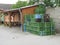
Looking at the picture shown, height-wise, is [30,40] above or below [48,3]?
below

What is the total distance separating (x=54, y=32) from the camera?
50.9 ft

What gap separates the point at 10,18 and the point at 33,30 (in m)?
8.04

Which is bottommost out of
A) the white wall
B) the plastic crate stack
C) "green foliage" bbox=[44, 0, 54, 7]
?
the plastic crate stack

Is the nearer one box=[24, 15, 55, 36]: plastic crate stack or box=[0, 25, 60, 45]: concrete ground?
box=[0, 25, 60, 45]: concrete ground

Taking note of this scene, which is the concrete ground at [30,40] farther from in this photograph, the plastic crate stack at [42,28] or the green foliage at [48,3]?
the green foliage at [48,3]

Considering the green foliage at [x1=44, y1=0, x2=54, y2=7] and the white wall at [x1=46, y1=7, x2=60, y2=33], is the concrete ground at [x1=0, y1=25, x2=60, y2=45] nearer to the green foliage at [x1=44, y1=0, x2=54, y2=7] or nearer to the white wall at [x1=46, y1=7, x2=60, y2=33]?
the white wall at [x1=46, y1=7, x2=60, y2=33]

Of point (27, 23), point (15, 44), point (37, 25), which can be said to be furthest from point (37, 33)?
point (15, 44)

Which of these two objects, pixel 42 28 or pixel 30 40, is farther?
pixel 42 28

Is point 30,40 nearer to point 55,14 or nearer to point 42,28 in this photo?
point 42,28

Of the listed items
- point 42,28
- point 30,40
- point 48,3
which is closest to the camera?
point 30,40

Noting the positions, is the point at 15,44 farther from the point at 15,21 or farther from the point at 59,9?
the point at 15,21

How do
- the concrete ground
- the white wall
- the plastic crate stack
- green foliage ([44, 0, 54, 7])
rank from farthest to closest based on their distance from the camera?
green foliage ([44, 0, 54, 7])
the white wall
the plastic crate stack
the concrete ground

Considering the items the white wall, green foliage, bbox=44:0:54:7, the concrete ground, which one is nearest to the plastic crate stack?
the concrete ground

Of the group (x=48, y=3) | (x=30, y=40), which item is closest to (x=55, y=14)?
(x=48, y=3)
